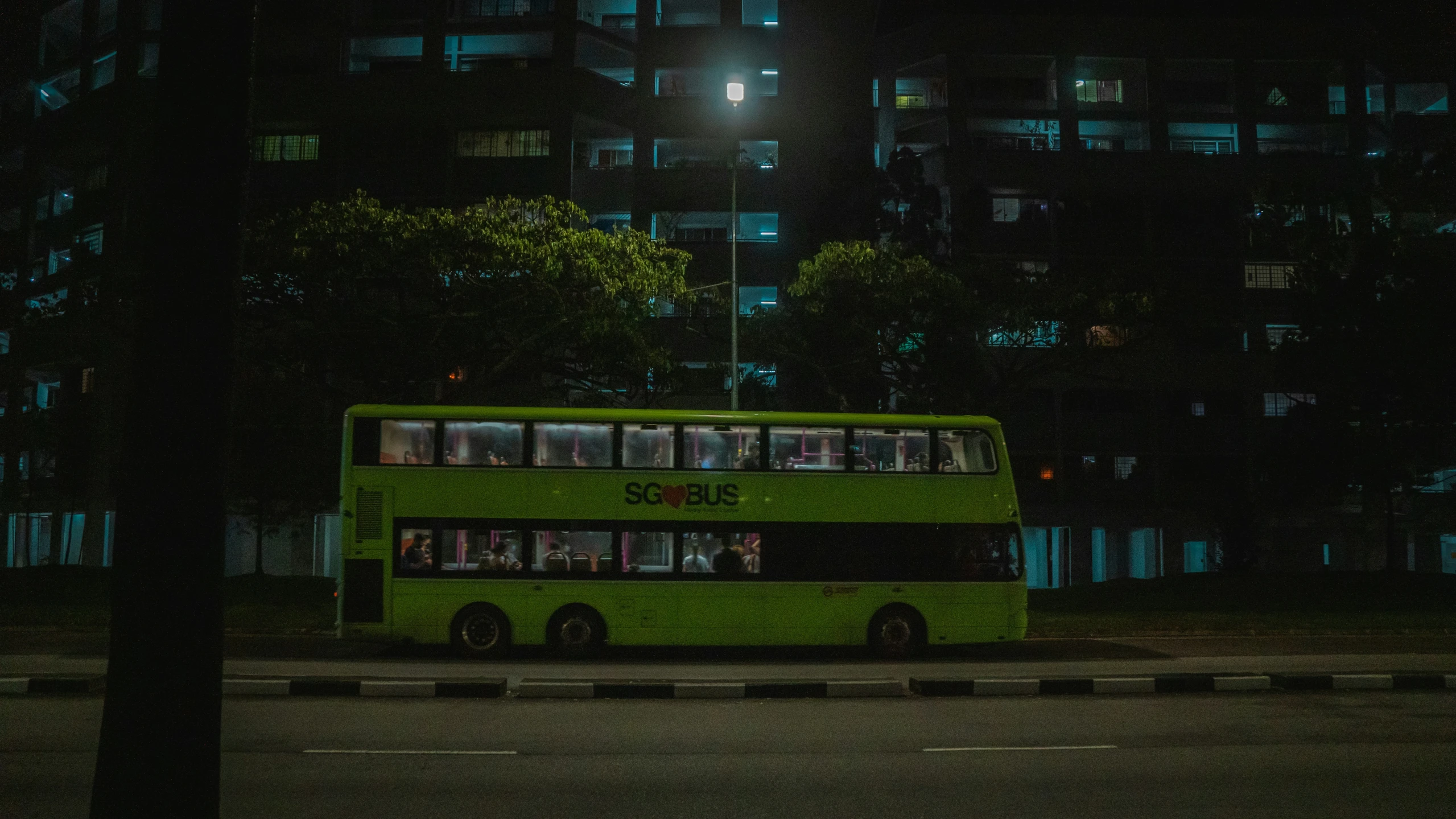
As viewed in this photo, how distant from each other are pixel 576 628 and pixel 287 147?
30315 millimetres

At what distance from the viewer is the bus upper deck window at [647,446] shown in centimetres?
1551

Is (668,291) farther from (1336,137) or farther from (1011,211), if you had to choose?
(1336,137)

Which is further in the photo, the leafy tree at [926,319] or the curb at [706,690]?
the leafy tree at [926,319]

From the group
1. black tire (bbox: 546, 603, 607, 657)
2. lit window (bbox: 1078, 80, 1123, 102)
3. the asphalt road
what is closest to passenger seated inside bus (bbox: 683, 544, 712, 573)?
black tire (bbox: 546, 603, 607, 657)

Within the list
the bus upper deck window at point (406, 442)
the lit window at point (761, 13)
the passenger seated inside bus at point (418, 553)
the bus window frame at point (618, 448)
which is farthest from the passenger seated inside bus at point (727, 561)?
the lit window at point (761, 13)

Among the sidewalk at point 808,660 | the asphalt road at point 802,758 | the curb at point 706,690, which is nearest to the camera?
the asphalt road at point 802,758

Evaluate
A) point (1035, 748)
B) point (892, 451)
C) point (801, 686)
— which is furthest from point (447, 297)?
point (1035, 748)

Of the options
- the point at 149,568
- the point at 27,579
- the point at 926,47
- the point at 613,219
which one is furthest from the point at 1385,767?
the point at 926,47

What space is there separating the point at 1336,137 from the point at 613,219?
2860 cm

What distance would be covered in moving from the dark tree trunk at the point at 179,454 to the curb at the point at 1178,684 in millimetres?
9980

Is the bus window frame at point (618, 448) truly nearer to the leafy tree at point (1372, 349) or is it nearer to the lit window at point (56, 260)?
the leafy tree at point (1372, 349)

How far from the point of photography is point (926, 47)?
42.3 m

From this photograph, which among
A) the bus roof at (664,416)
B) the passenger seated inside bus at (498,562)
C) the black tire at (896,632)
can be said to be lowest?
the black tire at (896,632)

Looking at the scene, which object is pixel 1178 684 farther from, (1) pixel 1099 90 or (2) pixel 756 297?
(1) pixel 1099 90
